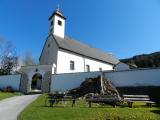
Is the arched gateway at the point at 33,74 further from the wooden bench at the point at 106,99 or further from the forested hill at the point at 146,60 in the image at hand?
the forested hill at the point at 146,60

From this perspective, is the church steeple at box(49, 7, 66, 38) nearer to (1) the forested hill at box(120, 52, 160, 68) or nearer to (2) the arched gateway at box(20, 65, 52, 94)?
(2) the arched gateway at box(20, 65, 52, 94)

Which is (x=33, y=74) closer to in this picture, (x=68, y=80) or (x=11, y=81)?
(x=11, y=81)

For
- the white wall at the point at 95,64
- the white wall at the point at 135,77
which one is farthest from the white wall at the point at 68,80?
the white wall at the point at 95,64

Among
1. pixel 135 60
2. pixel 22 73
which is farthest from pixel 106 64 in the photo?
pixel 22 73

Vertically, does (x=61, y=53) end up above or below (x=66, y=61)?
above

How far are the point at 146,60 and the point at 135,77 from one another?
2926cm

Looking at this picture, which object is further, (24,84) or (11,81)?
(11,81)

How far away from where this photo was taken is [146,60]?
5081cm

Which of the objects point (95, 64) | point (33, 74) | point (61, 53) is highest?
point (61, 53)

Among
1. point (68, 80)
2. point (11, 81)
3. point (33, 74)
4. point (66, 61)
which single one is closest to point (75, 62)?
point (66, 61)

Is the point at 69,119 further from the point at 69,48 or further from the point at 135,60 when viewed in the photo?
the point at 135,60

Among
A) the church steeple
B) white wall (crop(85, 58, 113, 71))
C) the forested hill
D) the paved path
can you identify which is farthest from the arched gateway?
the forested hill

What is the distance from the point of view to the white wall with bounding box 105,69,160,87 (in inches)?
861

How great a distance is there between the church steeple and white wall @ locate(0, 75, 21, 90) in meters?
9.58
